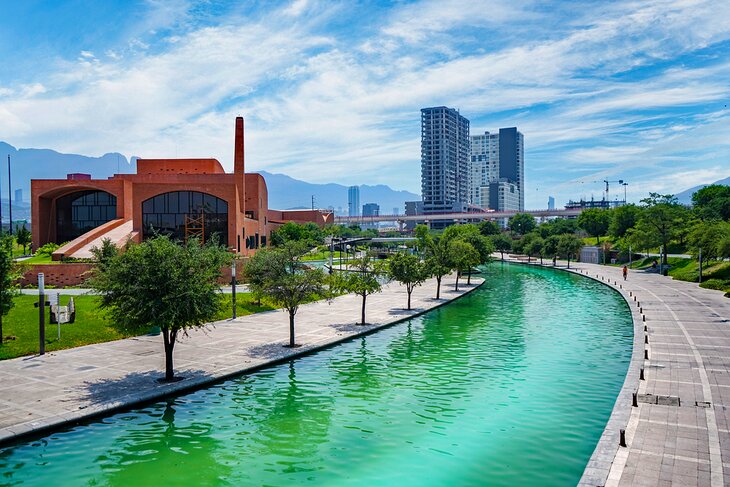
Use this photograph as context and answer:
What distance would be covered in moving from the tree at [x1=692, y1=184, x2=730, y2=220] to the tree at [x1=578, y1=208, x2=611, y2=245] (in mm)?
18090

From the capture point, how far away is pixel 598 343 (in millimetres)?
29062

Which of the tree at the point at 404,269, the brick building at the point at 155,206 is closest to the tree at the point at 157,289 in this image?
the tree at the point at 404,269

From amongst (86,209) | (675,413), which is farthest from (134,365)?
(86,209)

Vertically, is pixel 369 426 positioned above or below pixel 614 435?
below

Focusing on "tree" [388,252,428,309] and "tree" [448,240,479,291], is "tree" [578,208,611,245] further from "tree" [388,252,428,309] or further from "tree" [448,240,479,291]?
"tree" [388,252,428,309]

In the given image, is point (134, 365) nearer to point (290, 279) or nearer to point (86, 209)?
point (290, 279)

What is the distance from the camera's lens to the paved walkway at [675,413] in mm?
11961

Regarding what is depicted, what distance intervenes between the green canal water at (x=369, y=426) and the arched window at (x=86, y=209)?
204 feet

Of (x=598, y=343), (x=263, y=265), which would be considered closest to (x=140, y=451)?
(x=263, y=265)

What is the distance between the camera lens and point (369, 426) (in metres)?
16.8

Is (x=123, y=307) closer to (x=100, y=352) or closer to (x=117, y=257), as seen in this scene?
(x=117, y=257)

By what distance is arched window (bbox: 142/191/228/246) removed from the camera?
217ft

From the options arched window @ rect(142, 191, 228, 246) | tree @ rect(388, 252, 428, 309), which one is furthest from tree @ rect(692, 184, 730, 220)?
arched window @ rect(142, 191, 228, 246)

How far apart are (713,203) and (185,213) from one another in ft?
308
